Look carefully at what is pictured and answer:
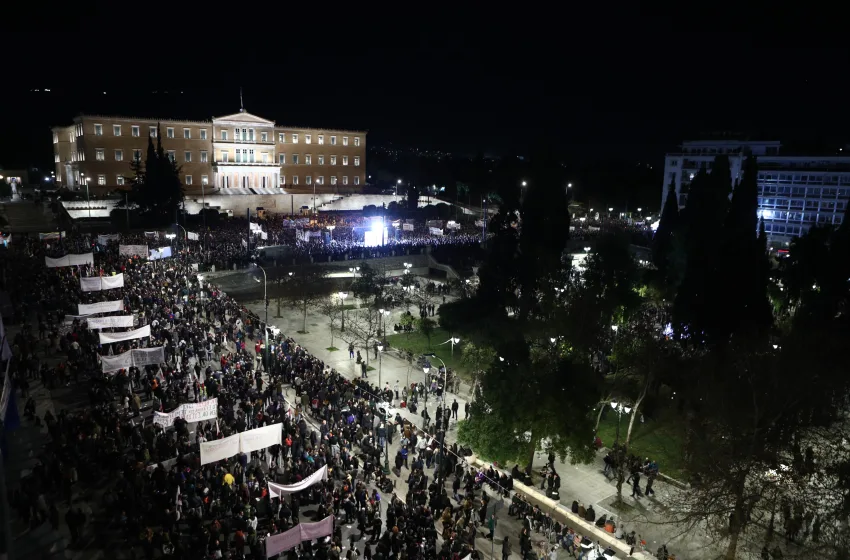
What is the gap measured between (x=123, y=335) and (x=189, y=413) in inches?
282

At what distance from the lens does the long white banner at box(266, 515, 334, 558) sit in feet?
39.1

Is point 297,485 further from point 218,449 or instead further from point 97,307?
point 97,307

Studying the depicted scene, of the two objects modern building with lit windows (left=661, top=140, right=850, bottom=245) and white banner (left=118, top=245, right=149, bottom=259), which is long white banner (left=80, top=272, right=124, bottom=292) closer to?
white banner (left=118, top=245, right=149, bottom=259)

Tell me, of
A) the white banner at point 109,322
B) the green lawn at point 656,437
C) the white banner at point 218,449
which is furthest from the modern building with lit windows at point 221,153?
the green lawn at point 656,437

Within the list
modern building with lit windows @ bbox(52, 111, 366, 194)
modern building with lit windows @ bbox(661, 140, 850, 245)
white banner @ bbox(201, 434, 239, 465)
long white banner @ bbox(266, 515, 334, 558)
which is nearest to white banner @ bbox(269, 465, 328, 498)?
long white banner @ bbox(266, 515, 334, 558)

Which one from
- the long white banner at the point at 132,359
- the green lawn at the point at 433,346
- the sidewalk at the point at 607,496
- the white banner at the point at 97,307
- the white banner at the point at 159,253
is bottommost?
the sidewalk at the point at 607,496

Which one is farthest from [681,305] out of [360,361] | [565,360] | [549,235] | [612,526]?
[360,361]

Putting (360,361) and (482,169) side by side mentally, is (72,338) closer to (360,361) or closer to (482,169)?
(360,361)

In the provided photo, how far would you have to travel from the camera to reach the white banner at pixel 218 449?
1476cm

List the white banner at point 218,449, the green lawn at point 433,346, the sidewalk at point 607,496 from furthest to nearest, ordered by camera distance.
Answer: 1. the green lawn at point 433,346
2. the sidewalk at point 607,496
3. the white banner at point 218,449

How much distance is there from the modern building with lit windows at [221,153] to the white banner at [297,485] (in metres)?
54.3

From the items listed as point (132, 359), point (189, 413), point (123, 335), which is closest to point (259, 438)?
point (189, 413)

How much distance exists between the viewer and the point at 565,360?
61.8 feet

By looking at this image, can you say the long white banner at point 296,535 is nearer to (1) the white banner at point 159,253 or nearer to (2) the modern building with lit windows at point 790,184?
(1) the white banner at point 159,253
